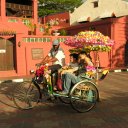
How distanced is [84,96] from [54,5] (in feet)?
137

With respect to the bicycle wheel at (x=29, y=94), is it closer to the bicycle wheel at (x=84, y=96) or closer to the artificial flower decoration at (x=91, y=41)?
the bicycle wheel at (x=84, y=96)

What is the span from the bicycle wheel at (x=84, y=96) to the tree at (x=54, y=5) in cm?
3963

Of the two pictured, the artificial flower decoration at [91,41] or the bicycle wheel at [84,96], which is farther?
the artificial flower decoration at [91,41]

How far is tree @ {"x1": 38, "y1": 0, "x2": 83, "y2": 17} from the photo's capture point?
154 feet

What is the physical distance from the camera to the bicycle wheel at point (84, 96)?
8.04m

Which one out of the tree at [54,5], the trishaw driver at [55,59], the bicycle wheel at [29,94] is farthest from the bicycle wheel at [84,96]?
the tree at [54,5]

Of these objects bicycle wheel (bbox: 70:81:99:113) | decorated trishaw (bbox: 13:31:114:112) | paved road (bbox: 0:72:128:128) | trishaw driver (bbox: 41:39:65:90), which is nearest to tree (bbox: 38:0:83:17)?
paved road (bbox: 0:72:128:128)

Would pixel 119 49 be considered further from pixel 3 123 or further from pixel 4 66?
pixel 3 123

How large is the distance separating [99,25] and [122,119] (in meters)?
19.1

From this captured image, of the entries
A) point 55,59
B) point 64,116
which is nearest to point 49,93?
point 64,116

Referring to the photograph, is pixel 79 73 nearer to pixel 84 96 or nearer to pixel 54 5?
pixel 84 96

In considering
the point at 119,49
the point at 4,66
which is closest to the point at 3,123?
the point at 4,66

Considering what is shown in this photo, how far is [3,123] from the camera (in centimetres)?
704

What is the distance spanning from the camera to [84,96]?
8.18 m
